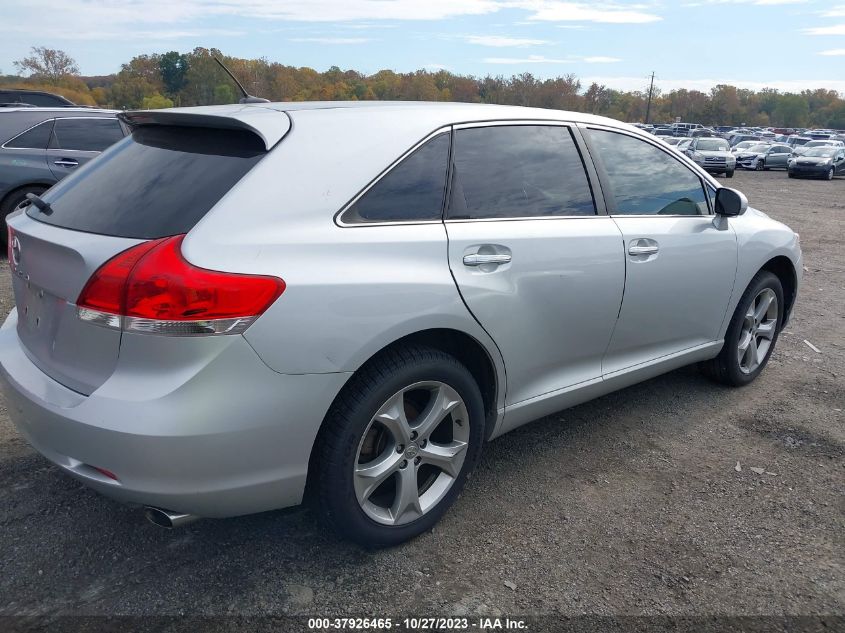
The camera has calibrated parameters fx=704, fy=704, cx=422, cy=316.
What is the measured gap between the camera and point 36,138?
Result: 7.86 m

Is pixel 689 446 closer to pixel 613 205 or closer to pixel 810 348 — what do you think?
pixel 613 205

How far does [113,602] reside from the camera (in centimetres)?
238

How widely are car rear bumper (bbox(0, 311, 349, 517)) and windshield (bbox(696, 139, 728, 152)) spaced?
29.5 meters

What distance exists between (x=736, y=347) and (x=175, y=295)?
3.46 metres

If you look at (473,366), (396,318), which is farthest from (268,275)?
(473,366)

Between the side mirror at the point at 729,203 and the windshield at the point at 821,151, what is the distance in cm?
2932

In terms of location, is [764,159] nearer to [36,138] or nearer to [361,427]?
[36,138]

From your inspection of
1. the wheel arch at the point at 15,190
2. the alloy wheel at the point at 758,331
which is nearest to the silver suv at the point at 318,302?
the alloy wheel at the point at 758,331

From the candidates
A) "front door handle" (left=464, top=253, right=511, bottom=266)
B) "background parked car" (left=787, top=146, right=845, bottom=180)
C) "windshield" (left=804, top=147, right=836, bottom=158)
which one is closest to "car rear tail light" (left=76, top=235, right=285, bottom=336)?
"front door handle" (left=464, top=253, right=511, bottom=266)

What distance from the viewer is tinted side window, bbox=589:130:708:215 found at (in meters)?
3.49

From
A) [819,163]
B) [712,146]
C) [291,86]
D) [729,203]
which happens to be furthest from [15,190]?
[291,86]

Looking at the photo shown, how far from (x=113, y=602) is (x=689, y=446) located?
277 centimetres

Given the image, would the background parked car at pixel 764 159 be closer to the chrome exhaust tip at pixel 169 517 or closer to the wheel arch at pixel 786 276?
the wheel arch at pixel 786 276

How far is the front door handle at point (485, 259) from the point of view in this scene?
2674 mm
